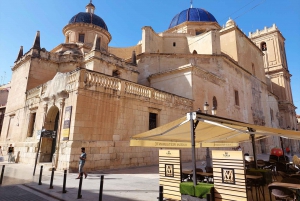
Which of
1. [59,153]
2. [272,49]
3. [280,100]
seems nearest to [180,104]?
[59,153]

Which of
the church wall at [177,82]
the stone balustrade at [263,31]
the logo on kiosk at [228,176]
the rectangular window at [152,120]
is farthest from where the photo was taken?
the stone balustrade at [263,31]

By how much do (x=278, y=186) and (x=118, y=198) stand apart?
144 inches

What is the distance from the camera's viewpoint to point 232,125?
4809 millimetres

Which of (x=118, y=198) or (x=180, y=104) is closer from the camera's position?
(x=118, y=198)

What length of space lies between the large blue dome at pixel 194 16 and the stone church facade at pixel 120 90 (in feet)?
0.53

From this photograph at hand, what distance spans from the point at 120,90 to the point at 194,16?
77.7 feet

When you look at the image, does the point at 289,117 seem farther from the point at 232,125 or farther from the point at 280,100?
the point at 232,125

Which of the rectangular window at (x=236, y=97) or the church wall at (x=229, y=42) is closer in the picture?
the rectangular window at (x=236, y=97)

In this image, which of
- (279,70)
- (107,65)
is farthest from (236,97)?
(279,70)

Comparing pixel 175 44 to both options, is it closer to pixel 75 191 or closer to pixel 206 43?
pixel 206 43

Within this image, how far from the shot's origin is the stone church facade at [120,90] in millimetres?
10156

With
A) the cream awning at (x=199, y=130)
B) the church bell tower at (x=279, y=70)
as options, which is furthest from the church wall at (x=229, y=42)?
the cream awning at (x=199, y=130)

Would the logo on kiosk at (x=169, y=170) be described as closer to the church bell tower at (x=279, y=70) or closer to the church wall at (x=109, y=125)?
the church wall at (x=109, y=125)

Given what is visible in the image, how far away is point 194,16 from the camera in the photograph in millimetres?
29922
